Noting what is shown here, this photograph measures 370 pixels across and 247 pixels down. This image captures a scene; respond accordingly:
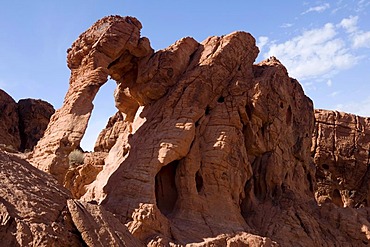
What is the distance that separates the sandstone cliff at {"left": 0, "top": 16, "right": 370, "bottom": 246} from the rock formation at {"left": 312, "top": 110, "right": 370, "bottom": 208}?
1386 centimetres

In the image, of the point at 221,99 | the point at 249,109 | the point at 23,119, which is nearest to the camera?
the point at 221,99

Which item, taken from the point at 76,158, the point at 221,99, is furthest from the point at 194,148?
the point at 76,158

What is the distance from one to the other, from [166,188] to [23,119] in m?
24.0

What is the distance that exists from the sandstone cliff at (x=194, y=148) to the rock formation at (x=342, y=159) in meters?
13.9

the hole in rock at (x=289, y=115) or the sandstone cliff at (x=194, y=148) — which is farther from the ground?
the hole in rock at (x=289, y=115)

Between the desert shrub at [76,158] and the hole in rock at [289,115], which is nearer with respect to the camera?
the desert shrub at [76,158]

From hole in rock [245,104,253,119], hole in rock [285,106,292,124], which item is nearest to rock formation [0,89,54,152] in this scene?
hole in rock [285,106,292,124]

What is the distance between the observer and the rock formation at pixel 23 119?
37938 mm

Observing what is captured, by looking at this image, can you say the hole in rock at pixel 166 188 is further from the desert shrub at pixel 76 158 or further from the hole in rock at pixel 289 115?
the hole in rock at pixel 289 115

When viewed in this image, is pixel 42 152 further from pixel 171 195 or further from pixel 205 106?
pixel 205 106

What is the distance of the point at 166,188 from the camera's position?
1817 cm

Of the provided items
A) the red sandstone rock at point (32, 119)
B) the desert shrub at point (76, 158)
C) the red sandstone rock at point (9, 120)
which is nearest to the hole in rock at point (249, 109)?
the desert shrub at point (76, 158)

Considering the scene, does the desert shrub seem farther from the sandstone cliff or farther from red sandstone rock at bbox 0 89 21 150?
red sandstone rock at bbox 0 89 21 150

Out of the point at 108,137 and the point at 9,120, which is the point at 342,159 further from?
the point at 9,120
